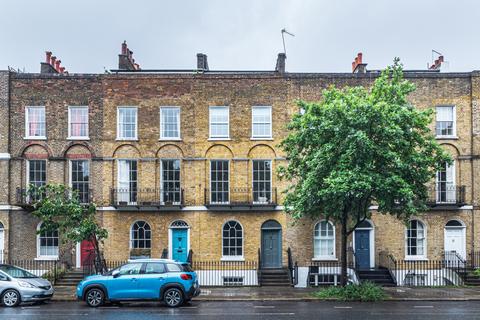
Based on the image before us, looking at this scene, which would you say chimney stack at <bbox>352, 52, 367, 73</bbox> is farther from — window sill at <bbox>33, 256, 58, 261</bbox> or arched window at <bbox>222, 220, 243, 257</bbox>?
window sill at <bbox>33, 256, 58, 261</bbox>

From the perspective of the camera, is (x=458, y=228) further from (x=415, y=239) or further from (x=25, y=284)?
(x=25, y=284)

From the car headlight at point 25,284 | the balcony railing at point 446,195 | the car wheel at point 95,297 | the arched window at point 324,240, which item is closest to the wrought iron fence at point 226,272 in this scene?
the arched window at point 324,240

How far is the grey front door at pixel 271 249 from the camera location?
29.7m

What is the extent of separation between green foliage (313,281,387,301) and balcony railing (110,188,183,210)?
9322 mm

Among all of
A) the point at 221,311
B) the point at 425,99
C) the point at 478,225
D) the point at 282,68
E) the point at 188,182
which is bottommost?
the point at 221,311

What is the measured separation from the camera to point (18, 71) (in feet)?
101

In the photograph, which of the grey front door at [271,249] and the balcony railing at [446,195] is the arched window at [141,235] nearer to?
the grey front door at [271,249]

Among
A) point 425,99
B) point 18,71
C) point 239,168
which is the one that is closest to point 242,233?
point 239,168

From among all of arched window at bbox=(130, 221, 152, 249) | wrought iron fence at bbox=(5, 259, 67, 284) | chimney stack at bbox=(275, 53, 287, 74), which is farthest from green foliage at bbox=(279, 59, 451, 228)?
wrought iron fence at bbox=(5, 259, 67, 284)

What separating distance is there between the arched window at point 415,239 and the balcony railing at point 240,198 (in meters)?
7.07

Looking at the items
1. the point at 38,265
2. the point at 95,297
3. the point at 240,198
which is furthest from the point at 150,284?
the point at 38,265

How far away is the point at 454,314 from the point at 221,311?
24.6ft

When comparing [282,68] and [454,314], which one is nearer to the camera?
[454,314]

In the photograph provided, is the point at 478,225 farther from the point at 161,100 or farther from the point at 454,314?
the point at 161,100
